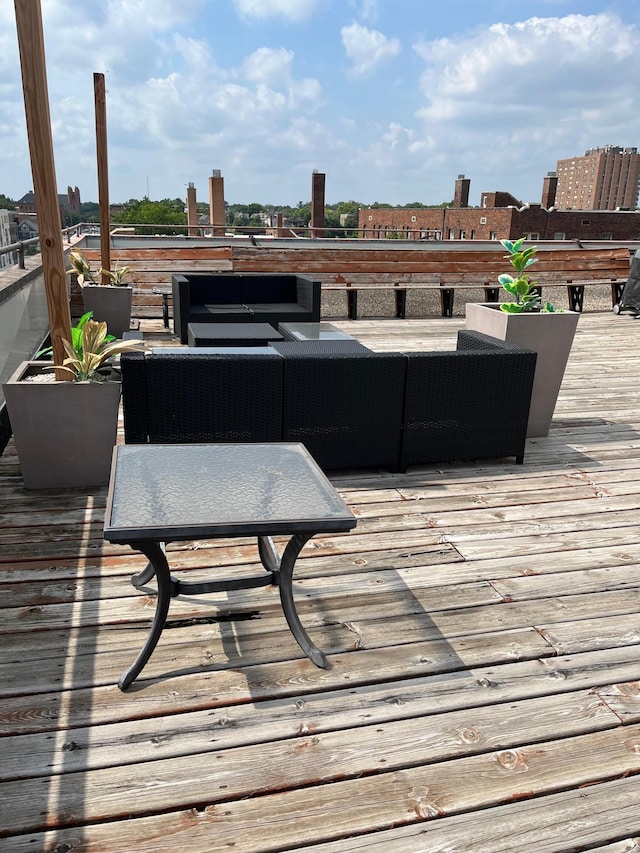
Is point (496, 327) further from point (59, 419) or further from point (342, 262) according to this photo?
point (342, 262)

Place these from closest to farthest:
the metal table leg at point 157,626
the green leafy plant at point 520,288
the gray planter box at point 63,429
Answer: the metal table leg at point 157,626, the gray planter box at point 63,429, the green leafy plant at point 520,288

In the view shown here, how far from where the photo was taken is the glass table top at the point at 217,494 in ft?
6.02

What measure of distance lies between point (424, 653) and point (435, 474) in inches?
69.5

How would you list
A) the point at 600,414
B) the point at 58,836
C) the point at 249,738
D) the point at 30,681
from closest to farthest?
the point at 58,836 < the point at 249,738 < the point at 30,681 < the point at 600,414

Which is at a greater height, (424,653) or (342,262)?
(342,262)

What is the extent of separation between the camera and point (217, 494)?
2.04m

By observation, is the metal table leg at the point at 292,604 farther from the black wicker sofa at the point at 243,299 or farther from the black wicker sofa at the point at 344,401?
the black wicker sofa at the point at 243,299

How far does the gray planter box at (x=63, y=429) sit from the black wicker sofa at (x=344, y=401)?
0.14 metres

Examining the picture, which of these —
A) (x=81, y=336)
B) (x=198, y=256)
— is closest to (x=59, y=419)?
(x=81, y=336)

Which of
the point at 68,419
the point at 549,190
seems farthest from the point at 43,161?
the point at 549,190

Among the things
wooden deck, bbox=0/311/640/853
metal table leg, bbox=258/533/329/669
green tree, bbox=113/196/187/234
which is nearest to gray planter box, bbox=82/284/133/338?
wooden deck, bbox=0/311/640/853

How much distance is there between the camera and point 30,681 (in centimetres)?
205

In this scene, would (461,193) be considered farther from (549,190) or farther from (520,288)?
(520,288)

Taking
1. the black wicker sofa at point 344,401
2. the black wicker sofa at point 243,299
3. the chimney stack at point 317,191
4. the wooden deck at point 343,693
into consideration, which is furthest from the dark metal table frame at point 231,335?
the chimney stack at point 317,191
